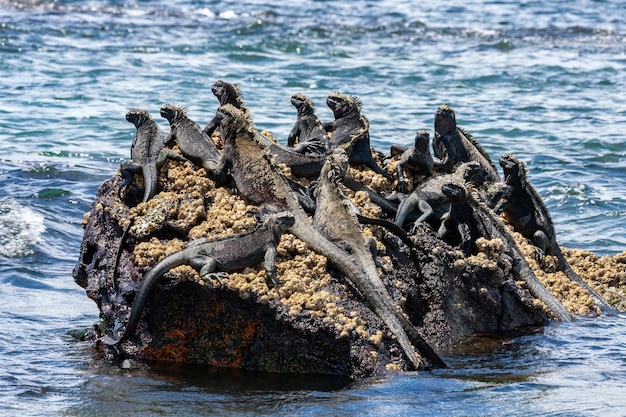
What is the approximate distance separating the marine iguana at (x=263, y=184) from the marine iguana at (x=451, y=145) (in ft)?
6.38

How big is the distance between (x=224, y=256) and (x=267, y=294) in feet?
1.12

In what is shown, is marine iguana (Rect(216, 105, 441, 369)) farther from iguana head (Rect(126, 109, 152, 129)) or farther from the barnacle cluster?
iguana head (Rect(126, 109, 152, 129))

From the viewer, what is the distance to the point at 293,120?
48.2ft

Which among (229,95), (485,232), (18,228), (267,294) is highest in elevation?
(229,95)

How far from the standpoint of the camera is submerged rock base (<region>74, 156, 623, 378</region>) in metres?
5.59

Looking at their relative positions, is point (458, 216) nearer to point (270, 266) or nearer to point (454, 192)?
point (454, 192)

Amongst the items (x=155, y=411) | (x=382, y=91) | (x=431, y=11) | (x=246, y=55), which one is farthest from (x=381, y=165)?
(x=431, y=11)

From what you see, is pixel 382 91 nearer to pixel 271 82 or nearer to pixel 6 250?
pixel 271 82

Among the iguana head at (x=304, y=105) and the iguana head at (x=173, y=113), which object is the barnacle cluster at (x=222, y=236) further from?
the iguana head at (x=304, y=105)

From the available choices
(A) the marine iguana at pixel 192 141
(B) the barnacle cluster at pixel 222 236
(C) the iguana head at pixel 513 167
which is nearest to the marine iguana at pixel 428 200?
(B) the barnacle cluster at pixel 222 236

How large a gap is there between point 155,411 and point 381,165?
10.7 feet

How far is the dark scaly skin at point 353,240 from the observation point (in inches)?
224

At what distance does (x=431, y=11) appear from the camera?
25.1 m

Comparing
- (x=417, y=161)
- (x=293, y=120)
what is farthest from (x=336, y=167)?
(x=293, y=120)
